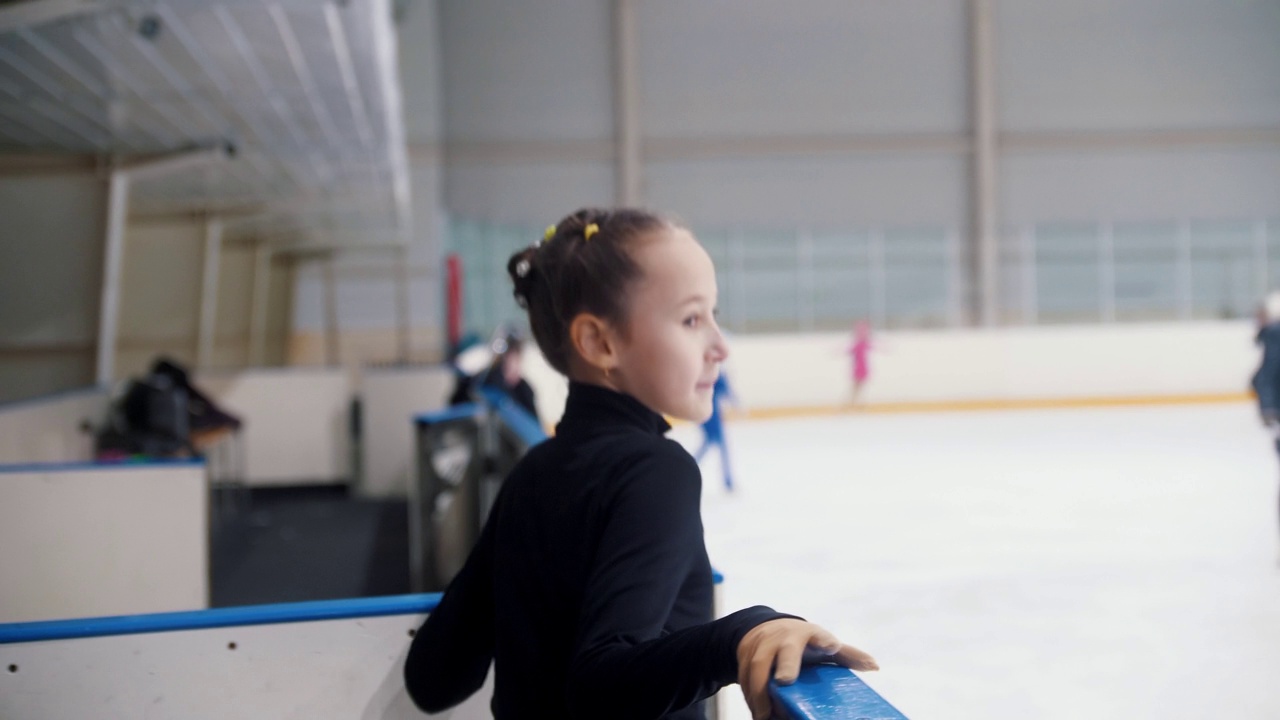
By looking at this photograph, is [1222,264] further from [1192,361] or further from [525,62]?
[525,62]

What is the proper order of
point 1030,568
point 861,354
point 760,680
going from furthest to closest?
point 861,354, point 1030,568, point 760,680

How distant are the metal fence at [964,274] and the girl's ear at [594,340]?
15.2m

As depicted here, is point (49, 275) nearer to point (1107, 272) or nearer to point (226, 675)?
point (226, 675)

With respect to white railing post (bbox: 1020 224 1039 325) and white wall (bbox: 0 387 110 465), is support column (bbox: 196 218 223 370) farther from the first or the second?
white railing post (bbox: 1020 224 1039 325)

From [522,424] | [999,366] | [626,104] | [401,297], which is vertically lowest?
[522,424]

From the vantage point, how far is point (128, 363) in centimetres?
939

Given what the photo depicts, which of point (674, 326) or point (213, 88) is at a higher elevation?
point (213, 88)

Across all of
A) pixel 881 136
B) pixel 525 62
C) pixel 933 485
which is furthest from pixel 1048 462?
pixel 525 62

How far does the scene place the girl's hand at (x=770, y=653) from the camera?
0.81m

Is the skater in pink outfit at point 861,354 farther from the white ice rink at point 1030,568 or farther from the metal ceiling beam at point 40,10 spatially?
the metal ceiling beam at point 40,10

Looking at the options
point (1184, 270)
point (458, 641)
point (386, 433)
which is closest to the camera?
point (458, 641)

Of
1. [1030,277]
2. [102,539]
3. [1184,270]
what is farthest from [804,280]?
[102,539]

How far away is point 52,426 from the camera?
5441 mm

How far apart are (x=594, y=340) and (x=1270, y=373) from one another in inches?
207
